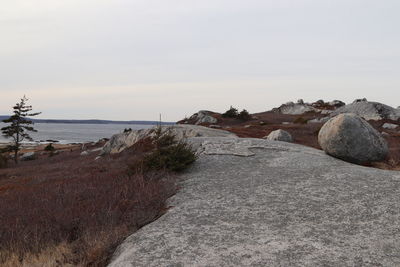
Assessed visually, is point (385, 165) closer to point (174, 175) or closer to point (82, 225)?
point (174, 175)

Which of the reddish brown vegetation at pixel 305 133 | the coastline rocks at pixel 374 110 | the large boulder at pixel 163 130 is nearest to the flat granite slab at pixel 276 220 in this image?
the reddish brown vegetation at pixel 305 133

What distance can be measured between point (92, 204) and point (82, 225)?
132 cm

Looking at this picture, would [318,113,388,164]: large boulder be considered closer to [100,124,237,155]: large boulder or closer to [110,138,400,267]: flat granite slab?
[110,138,400,267]: flat granite slab

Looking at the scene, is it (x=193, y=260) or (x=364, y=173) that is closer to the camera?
(x=193, y=260)

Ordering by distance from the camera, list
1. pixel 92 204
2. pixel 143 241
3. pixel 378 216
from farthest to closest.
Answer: pixel 92 204 < pixel 378 216 < pixel 143 241

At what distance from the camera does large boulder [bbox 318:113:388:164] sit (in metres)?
14.6

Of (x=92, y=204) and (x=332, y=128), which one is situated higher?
(x=332, y=128)

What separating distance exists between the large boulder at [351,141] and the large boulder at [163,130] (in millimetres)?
8632

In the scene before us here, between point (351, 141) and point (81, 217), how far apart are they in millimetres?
11084

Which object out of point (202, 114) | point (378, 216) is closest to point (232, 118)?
point (202, 114)

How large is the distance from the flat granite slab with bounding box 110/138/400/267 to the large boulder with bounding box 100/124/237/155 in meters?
9.84

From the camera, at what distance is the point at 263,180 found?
35.3 ft

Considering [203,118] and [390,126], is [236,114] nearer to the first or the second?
[203,118]

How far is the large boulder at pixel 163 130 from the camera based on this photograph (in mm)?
22194
